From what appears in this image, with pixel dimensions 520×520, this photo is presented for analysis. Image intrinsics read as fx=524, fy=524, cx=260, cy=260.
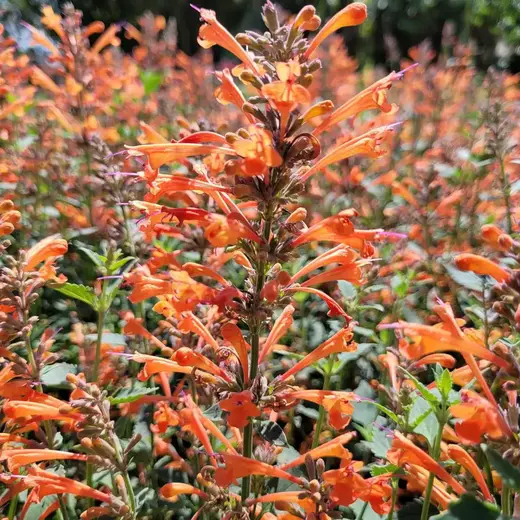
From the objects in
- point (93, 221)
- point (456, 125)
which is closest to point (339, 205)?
point (93, 221)

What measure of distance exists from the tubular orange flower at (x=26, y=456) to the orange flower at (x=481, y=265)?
1559mm

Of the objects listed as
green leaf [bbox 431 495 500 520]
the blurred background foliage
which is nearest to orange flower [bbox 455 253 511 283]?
green leaf [bbox 431 495 500 520]

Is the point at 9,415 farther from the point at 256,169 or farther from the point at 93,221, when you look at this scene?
the point at 93,221

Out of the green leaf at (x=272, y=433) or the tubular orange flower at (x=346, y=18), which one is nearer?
the green leaf at (x=272, y=433)

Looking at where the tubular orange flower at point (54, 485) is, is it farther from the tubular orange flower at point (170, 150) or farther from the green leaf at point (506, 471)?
the green leaf at point (506, 471)

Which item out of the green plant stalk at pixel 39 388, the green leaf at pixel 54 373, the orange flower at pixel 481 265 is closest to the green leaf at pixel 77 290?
the green plant stalk at pixel 39 388

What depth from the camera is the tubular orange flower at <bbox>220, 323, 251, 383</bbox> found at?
6.06 ft

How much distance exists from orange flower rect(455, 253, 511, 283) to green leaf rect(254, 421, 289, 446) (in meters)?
0.87

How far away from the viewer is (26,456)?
2.01 m

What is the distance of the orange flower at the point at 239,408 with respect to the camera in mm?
1677

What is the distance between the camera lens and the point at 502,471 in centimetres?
128

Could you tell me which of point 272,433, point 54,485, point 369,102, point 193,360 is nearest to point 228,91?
point 369,102

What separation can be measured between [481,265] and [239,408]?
919 millimetres

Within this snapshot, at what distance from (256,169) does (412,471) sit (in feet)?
3.97
